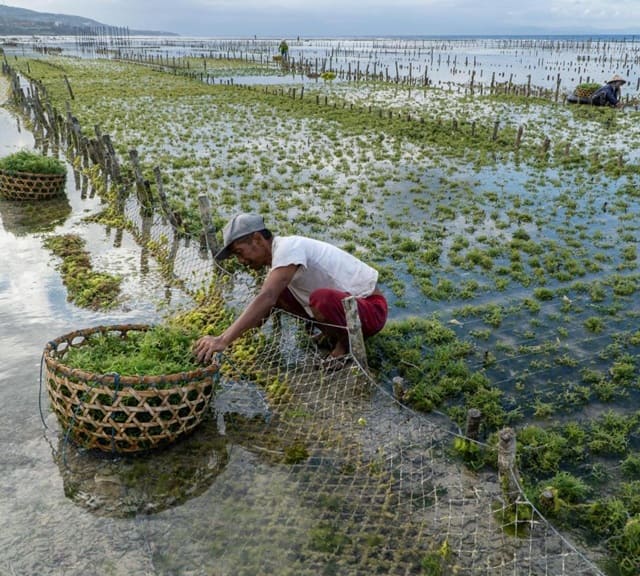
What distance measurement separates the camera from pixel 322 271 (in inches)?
189

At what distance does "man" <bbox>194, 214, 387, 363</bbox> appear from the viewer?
4266 millimetres

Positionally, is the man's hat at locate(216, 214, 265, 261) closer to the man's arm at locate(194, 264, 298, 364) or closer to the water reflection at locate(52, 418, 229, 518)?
the man's arm at locate(194, 264, 298, 364)

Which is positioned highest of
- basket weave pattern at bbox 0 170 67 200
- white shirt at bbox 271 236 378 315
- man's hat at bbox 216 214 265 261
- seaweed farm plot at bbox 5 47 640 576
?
man's hat at bbox 216 214 265 261

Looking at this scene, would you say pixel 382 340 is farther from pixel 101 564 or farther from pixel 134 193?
pixel 134 193

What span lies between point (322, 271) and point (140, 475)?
214 centimetres

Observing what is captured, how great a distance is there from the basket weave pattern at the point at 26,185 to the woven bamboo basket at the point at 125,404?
7.45m

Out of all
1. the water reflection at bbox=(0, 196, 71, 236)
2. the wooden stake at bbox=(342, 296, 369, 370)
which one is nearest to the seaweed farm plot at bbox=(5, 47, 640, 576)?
the wooden stake at bbox=(342, 296, 369, 370)

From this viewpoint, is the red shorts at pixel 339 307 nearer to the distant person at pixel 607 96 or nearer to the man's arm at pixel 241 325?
the man's arm at pixel 241 325

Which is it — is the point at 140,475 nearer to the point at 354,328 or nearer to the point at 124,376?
the point at 124,376

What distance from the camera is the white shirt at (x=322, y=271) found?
461cm

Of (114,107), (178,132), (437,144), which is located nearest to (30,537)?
(437,144)

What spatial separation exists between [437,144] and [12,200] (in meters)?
10.9

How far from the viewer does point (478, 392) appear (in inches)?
197

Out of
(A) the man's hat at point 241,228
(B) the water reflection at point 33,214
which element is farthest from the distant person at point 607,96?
(A) the man's hat at point 241,228
